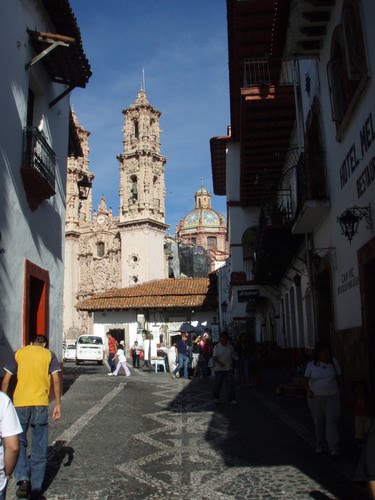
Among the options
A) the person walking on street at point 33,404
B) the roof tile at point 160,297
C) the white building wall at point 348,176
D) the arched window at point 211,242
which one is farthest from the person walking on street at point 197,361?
the arched window at point 211,242

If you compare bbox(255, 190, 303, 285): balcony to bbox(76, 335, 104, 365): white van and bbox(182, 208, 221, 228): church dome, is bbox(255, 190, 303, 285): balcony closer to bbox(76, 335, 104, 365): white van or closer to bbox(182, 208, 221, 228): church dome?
bbox(76, 335, 104, 365): white van

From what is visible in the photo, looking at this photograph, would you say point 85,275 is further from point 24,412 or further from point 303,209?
point 24,412

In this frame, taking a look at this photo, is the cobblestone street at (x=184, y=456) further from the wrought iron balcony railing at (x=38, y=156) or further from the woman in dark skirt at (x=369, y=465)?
the wrought iron balcony railing at (x=38, y=156)

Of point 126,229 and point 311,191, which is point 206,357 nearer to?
point 311,191

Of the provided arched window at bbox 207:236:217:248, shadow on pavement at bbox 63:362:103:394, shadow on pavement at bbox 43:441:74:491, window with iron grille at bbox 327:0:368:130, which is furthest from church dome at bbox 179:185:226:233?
shadow on pavement at bbox 43:441:74:491

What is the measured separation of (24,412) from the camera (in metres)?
5.27

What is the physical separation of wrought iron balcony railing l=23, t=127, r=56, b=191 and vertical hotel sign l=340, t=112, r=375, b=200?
533 centimetres

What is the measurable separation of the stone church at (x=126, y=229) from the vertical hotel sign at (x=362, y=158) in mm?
41165

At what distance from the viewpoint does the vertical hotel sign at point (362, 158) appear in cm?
690

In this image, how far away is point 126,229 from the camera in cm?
5044

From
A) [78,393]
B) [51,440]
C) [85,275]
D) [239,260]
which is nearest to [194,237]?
[85,275]

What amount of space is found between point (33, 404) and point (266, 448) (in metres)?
2.93

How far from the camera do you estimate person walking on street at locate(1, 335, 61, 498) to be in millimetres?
5020

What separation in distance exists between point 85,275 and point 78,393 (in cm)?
4073
